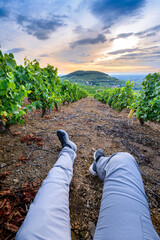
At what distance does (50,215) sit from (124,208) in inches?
35.0

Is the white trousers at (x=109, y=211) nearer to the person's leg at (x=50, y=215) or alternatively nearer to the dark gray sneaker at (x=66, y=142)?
the person's leg at (x=50, y=215)

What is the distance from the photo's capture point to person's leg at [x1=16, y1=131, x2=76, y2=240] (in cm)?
101

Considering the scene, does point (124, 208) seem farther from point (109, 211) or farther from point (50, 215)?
point (50, 215)

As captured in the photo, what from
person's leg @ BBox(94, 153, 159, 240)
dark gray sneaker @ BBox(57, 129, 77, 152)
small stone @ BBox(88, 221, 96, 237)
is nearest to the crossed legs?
person's leg @ BBox(94, 153, 159, 240)

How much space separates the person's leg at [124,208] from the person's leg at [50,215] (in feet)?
1.36

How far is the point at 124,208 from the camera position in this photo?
1191mm

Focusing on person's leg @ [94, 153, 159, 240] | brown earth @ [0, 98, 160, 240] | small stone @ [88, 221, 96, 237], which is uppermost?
person's leg @ [94, 153, 159, 240]

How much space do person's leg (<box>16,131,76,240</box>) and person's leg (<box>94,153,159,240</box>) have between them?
1.36 feet

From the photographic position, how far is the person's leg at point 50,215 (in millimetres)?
1008

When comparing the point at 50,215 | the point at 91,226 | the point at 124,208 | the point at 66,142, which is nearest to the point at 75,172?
the point at 66,142

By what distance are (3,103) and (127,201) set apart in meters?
2.96

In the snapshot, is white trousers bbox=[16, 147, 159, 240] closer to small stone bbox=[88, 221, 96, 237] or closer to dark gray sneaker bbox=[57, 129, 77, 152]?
small stone bbox=[88, 221, 96, 237]

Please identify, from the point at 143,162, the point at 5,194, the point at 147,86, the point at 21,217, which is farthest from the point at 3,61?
the point at 147,86

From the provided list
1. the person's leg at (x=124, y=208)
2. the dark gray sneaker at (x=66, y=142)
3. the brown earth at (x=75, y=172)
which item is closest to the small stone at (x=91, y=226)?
the brown earth at (x=75, y=172)
